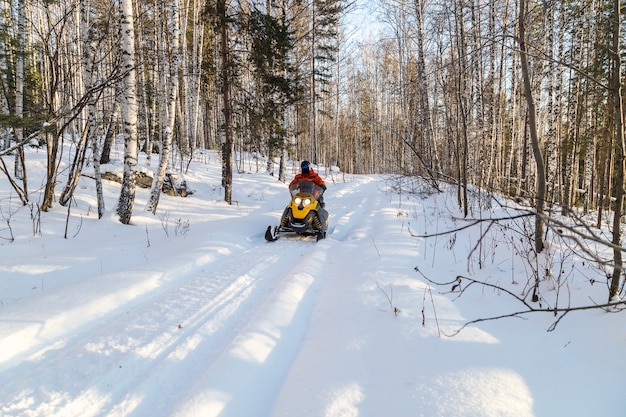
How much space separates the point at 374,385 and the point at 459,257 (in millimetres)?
3379

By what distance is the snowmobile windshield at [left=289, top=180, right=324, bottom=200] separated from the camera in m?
7.62

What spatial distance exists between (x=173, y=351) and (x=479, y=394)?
233 cm

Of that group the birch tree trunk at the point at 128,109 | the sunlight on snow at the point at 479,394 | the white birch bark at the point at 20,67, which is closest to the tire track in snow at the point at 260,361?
the sunlight on snow at the point at 479,394

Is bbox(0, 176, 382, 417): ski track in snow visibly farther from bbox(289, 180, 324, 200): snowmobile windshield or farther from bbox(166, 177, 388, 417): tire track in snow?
bbox(289, 180, 324, 200): snowmobile windshield

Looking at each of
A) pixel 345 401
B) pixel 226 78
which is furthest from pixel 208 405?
pixel 226 78

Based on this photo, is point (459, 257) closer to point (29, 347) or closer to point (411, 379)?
point (411, 379)

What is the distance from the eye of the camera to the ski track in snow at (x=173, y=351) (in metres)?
2.24

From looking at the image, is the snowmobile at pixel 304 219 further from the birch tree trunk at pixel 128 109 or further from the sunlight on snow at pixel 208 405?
the sunlight on snow at pixel 208 405

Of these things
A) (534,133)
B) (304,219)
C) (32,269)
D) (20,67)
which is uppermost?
(20,67)

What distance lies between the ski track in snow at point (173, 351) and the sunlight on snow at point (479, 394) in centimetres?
110

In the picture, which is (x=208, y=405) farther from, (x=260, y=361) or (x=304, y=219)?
(x=304, y=219)

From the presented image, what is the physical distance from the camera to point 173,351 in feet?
9.19

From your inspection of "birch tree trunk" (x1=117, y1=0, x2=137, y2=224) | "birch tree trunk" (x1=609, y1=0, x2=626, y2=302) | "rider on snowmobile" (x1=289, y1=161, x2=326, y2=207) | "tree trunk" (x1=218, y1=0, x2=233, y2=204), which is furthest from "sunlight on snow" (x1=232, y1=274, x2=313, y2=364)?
"tree trunk" (x1=218, y1=0, x2=233, y2=204)

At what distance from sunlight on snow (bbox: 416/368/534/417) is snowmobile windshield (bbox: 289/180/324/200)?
5595 mm
